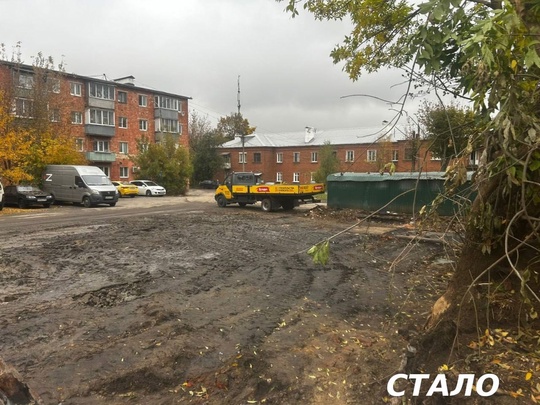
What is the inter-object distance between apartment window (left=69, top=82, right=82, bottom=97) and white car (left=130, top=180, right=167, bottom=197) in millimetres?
13841

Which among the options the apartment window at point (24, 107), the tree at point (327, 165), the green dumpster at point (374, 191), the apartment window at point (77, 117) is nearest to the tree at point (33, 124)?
the apartment window at point (24, 107)

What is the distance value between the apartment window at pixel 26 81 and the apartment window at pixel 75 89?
10.3 meters

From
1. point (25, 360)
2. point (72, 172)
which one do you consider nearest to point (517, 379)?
point (25, 360)

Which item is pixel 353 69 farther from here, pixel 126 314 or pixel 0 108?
pixel 0 108

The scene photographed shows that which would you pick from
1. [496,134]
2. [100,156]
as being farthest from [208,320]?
[100,156]

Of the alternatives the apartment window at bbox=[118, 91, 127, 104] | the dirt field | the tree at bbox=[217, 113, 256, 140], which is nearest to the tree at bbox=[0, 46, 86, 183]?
the apartment window at bbox=[118, 91, 127, 104]

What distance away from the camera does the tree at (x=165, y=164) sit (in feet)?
138

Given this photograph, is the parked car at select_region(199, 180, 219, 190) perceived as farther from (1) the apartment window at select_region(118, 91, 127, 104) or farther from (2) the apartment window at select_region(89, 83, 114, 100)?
(2) the apartment window at select_region(89, 83, 114, 100)

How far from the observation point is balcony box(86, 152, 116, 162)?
153 ft

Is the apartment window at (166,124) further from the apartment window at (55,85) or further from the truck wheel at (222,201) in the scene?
the truck wheel at (222,201)

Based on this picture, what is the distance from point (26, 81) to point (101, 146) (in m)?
16.3

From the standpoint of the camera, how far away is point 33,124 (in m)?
30.5

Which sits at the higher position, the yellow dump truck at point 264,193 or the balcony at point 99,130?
the balcony at point 99,130

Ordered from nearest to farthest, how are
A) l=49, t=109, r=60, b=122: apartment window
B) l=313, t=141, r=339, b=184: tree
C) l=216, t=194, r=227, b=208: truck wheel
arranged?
l=216, t=194, r=227, b=208: truck wheel, l=49, t=109, r=60, b=122: apartment window, l=313, t=141, r=339, b=184: tree
